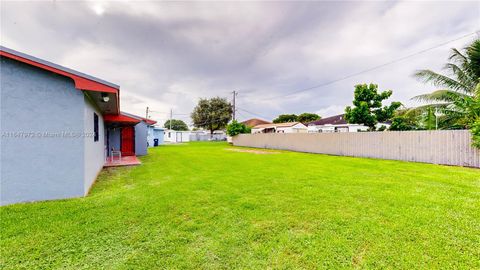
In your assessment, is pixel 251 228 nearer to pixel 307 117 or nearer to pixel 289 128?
pixel 289 128

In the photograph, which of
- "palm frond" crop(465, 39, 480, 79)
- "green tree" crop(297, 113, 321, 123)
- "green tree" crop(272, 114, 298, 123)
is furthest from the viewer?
"green tree" crop(272, 114, 298, 123)

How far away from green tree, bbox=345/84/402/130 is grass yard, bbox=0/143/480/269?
397 inches

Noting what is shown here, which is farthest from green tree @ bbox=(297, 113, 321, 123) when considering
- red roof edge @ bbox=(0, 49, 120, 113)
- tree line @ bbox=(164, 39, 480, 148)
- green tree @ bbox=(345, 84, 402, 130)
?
red roof edge @ bbox=(0, 49, 120, 113)

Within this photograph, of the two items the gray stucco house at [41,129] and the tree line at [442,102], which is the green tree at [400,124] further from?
the gray stucco house at [41,129]

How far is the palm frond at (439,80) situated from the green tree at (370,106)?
2.60 metres

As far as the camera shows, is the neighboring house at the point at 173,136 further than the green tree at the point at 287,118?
No

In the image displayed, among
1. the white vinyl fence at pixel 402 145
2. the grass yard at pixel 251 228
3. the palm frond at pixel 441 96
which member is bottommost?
the grass yard at pixel 251 228

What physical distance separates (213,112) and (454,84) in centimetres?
3458

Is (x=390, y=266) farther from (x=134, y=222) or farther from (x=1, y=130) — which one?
(x=1, y=130)

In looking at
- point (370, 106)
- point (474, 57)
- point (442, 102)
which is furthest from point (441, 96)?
point (370, 106)

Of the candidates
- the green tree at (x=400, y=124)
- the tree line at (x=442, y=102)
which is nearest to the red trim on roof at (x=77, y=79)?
the tree line at (x=442, y=102)

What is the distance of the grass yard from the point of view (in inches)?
95.7

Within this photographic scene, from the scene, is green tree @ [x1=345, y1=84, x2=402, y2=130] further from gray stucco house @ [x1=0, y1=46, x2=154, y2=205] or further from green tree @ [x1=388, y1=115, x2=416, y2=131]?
gray stucco house @ [x1=0, y1=46, x2=154, y2=205]

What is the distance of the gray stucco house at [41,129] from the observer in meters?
4.35
